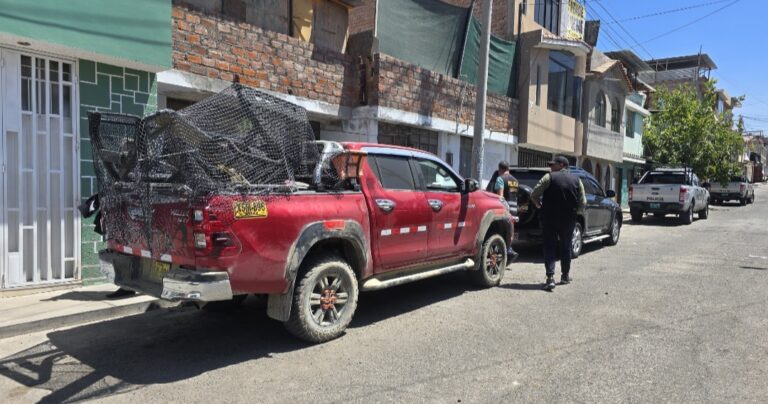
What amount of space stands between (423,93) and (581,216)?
4.80 metres

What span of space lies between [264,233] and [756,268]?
9071mm

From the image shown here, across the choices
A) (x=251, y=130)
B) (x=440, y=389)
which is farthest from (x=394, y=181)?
(x=440, y=389)

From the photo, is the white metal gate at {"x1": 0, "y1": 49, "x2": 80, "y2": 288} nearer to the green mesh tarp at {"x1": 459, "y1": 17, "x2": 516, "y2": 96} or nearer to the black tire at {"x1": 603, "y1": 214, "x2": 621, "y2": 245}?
the green mesh tarp at {"x1": 459, "y1": 17, "x2": 516, "y2": 96}

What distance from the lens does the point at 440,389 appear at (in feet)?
12.8

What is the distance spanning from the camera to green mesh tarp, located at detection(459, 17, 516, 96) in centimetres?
1454

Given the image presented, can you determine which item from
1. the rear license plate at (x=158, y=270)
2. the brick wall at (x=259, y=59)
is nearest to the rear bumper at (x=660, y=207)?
the brick wall at (x=259, y=59)

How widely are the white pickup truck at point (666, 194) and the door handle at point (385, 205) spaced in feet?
50.0

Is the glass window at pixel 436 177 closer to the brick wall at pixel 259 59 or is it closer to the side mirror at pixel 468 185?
the side mirror at pixel 468 185

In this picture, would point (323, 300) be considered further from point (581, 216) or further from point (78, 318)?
point (581, 216)

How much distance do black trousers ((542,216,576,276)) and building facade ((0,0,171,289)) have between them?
6.02m

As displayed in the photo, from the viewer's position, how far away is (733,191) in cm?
3003

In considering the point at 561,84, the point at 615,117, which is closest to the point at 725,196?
the point at 615,117

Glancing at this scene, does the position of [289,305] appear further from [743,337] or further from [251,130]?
[743,337]

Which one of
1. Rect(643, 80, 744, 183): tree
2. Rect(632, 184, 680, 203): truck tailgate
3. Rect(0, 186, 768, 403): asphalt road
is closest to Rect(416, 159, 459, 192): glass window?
Rect(0, 186, 768, 403): asphalt road
